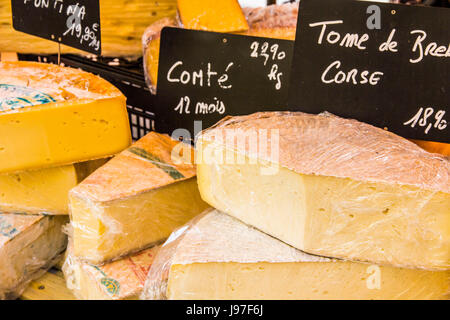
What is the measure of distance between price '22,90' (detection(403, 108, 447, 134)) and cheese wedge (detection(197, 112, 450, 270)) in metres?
0.06

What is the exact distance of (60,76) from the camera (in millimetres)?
1354

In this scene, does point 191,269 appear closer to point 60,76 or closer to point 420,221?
point 420,221

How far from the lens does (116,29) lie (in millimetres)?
1701

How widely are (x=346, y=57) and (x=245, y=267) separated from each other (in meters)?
0.52

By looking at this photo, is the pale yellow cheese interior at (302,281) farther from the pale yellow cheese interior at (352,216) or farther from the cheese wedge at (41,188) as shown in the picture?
the cheese wedge at (41,188)

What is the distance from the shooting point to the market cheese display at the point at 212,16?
1.30 metres

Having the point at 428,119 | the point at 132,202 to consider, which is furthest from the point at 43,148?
the point at 428,119

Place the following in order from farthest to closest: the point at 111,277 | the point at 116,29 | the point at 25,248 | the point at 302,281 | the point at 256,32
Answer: the point at 116,29
the point at 256,32
the point at 25,248
the point at 111,277
the point at 302,281

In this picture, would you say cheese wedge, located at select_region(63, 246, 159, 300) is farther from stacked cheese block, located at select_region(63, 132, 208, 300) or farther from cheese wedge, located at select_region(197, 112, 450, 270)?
cheese wedge, located at select_region(197, 112, 450, 270)

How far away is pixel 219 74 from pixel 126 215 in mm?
441

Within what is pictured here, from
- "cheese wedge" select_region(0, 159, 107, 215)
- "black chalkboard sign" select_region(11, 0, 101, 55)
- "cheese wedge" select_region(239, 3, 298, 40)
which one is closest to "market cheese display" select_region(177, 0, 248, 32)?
"cheese wedge" select_region(239, 3, 298, 40)

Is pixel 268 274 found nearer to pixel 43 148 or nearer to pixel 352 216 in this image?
pixel 352 216

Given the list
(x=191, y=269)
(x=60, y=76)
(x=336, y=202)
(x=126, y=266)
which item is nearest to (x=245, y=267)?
(x=191, y=269)

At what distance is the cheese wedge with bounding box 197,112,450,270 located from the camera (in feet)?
2.91
